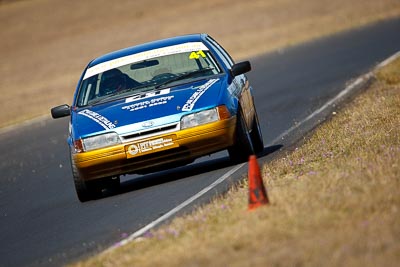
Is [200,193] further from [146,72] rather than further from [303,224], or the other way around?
[303,224]

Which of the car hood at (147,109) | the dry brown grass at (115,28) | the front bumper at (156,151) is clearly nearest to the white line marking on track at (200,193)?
the front bumper at (156,151)

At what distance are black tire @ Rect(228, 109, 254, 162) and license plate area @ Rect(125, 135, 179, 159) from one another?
28.6 inches

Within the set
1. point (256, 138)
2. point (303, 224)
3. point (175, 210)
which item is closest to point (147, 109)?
point (175, 210)

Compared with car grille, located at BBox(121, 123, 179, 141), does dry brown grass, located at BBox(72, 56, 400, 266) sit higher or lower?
lower

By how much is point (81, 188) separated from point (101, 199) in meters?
0.35

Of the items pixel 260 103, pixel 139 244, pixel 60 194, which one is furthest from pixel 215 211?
pixel 260 103

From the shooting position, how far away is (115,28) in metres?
62.8

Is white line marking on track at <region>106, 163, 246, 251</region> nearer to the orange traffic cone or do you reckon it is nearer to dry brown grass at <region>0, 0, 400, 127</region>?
the orange traffic cone

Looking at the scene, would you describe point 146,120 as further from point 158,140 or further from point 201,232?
point 201,232

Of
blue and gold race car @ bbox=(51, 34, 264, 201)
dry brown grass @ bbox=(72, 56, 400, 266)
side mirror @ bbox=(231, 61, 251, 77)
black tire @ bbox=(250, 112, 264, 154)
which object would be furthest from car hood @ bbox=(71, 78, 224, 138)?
black tire @ bbox=(250, 112, 264, 154)

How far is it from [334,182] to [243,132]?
2979 mm

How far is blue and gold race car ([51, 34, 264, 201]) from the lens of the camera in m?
10.9

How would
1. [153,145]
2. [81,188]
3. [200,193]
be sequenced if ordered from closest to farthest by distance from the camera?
[200,193]
[153,145]
[81,188]

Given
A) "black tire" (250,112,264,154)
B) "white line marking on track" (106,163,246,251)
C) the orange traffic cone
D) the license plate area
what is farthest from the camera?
"black tire" (250,112,264,154)
